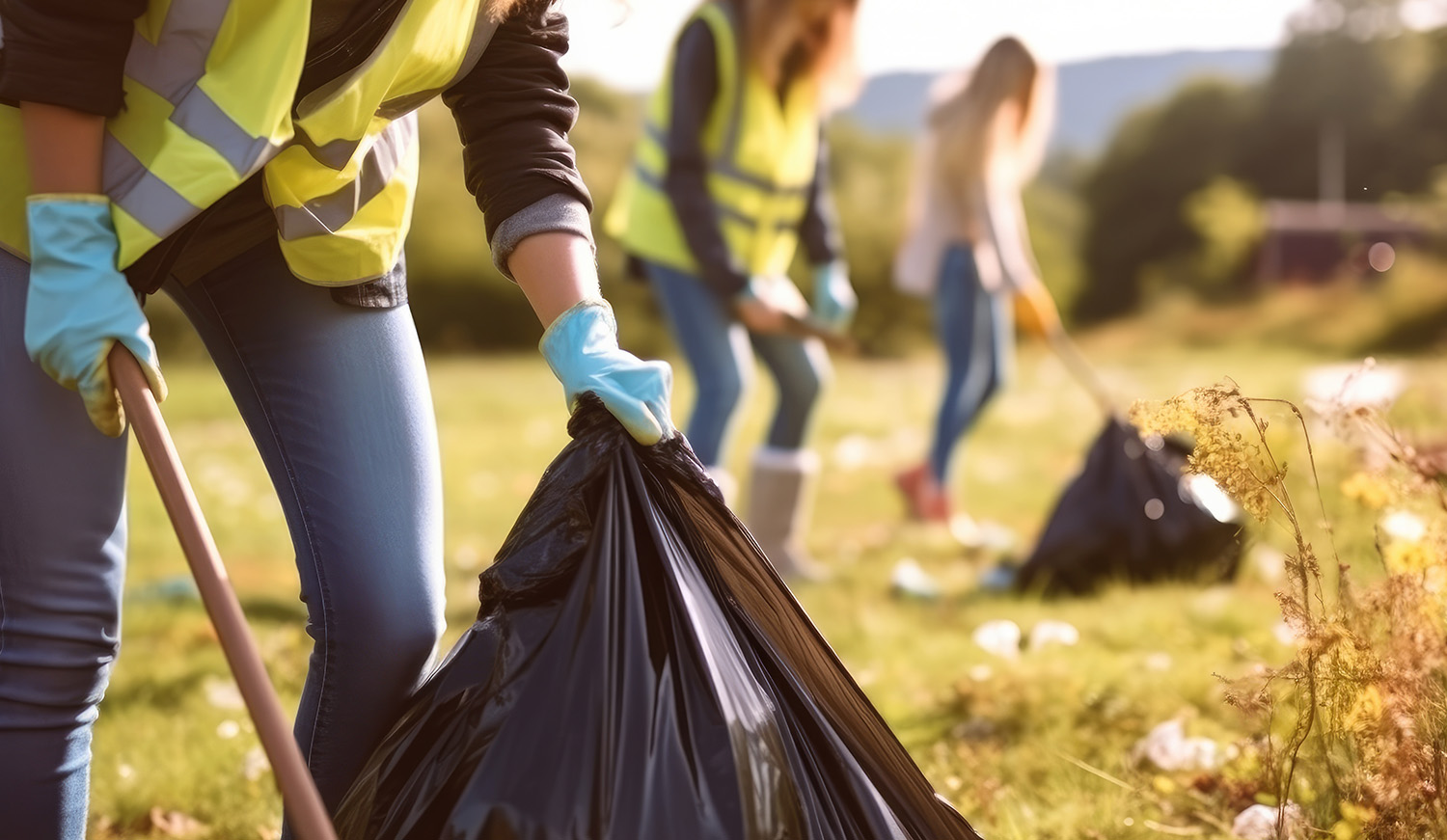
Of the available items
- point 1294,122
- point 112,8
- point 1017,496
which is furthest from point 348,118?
point 1294,122

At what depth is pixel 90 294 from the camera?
1.45 m

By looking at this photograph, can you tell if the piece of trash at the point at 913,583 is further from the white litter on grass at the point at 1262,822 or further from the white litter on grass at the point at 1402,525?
the white litter on grass at the point at 1262,822

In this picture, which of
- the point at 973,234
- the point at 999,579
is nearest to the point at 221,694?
the point at 999,579

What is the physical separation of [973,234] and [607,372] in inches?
164

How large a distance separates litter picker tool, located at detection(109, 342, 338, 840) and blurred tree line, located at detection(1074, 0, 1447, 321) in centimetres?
1892

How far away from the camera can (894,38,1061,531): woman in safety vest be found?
5.46 meters

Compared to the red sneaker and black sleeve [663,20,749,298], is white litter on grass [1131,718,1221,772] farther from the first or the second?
the red sneaker

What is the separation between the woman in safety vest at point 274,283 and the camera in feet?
4.78

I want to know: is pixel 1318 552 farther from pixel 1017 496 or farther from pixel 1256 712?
pixel 1017 496

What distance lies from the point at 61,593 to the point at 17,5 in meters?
0.61

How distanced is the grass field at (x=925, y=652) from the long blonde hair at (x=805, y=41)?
1646 millimetres

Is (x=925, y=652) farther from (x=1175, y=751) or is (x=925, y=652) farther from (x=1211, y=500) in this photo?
(x=1211, y=500)

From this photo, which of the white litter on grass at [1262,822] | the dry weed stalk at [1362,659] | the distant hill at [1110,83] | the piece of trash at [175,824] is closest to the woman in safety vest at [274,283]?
the dry weed stalk at [1362,659]

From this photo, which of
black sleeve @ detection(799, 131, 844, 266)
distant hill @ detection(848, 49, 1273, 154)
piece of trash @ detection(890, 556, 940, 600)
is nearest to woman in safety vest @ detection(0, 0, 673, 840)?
piece of trash @ detection(890, 556, 940, 600)
